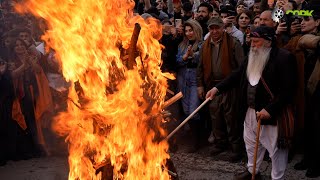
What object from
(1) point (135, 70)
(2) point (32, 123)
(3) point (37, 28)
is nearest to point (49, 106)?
(2) point (32, 123)

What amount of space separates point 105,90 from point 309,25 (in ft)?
12.5

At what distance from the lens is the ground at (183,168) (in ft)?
22.4

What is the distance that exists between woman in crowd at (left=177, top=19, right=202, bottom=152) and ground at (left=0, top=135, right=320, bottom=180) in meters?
0.46

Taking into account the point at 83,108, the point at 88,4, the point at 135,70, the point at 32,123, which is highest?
the point at 88,4

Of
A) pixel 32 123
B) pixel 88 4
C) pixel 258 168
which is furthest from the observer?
pixel 32 123

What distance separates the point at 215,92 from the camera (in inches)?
240

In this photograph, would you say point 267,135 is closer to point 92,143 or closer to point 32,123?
point 92,143

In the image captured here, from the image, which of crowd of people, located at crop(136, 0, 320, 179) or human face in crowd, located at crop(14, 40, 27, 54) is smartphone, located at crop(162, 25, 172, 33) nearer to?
crowd of people, located at crop(136, 0, 320, 179)

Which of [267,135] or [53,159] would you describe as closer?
[267,135]

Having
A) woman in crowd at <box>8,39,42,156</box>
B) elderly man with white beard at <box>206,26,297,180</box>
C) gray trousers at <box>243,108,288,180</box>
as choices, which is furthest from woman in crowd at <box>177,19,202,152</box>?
woman in crowd at <box>8,39,42,156</box>

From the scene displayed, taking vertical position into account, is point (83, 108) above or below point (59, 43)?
below

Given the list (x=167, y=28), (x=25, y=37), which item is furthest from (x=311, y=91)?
(x=25, y=37)

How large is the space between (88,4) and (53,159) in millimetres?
4210

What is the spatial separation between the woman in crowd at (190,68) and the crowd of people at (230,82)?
0.02 m
